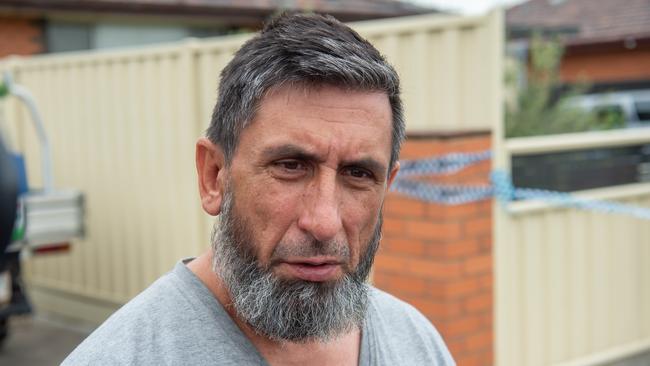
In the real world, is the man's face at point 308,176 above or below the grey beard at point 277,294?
above

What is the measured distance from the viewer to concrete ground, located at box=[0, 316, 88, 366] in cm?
638

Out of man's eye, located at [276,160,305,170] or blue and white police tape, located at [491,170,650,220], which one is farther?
blue and white police tape, located at [491,170,650,220]

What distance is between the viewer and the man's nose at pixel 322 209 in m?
1.52

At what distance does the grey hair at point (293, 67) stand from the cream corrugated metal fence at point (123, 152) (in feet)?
10.5

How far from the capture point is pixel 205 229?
6.29m

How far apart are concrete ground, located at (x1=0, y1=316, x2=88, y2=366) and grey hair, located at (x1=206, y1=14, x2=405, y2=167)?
17.2ft

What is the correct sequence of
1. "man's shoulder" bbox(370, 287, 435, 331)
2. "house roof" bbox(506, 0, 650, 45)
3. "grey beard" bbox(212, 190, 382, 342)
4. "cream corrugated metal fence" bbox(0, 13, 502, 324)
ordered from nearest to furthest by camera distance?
"grey beard" bbox(212, 190, 382, 342) < "man's shoulder" bbox(370, 287, 435, 331) < "cream corrugated metal fence" bbox(0, 13, 502, 324) < "house roof" bbox(506, 0, 650, 45)

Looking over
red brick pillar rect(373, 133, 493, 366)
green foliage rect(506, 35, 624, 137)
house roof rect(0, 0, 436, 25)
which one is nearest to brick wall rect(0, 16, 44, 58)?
house roof rect(0, 0, 436, 25)

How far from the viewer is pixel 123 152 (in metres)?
6.88

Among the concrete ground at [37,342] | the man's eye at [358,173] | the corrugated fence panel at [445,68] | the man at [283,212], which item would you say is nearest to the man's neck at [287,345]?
the man at [283,212]

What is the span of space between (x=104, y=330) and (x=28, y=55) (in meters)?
10.3

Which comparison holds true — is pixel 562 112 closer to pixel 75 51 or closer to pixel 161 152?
pixel 161 152

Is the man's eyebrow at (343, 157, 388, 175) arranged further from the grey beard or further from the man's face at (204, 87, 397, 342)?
the grey beard

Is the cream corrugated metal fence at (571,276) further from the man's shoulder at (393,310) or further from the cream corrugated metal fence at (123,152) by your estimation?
the man's shoulder at (393,310)
